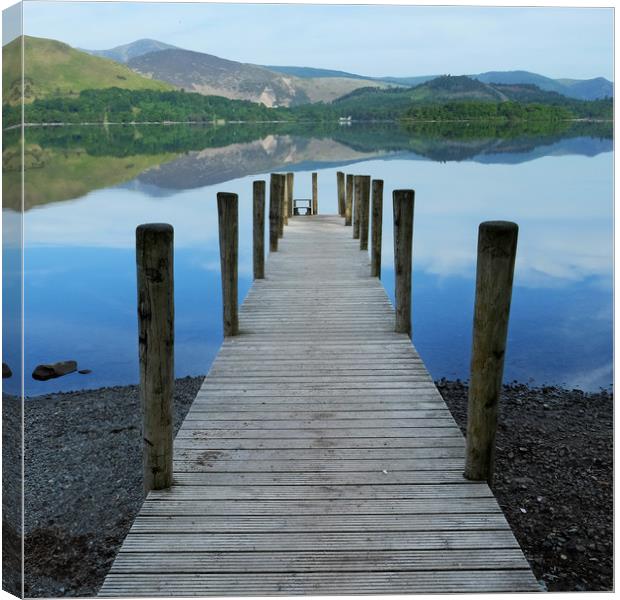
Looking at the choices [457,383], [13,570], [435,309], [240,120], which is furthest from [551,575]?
[240,120]

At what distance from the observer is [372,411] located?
472 centimetres

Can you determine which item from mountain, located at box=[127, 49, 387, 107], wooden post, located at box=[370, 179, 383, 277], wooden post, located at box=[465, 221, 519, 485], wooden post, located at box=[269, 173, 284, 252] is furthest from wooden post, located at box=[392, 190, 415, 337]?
mountain, located at box=[127, 49, 387, 107]

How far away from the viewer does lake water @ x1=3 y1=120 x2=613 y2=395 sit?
41.6 feet

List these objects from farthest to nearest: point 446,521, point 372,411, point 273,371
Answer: point 273,371
point 372,411
point 446,521

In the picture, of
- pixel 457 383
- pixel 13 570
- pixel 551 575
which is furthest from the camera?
pixel 457 383

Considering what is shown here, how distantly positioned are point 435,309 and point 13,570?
555 inches

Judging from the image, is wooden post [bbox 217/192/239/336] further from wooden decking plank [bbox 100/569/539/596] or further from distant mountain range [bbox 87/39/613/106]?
distant mountain range [bbox 87/39/613/106]

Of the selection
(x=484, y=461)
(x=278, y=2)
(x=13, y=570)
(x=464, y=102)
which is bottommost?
(x=13, y=570)

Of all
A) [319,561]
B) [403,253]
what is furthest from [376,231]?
[319,561]

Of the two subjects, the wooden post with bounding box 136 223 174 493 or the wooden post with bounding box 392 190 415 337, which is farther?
the wooden post with bounding box 392 190 415 337

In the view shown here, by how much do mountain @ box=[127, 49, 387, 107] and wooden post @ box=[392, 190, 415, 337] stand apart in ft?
469

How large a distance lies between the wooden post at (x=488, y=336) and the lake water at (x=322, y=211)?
5.66ft

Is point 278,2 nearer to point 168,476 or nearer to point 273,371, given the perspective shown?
point 168,476

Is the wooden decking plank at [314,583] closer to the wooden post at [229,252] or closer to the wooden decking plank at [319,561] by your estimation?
the wooden decking plank at [319,561]
